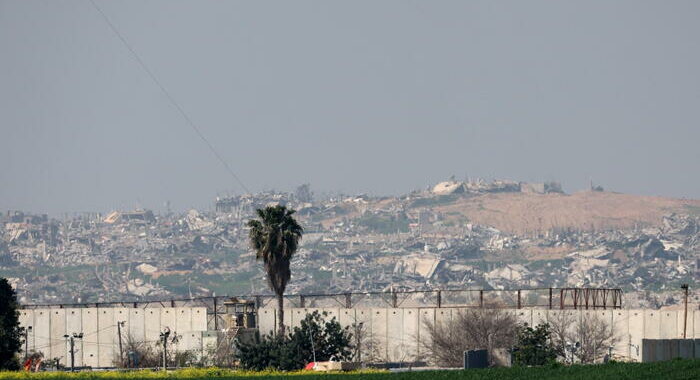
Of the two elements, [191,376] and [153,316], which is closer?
[191,376]

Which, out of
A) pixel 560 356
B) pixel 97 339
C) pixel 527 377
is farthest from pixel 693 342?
pixel 97 339

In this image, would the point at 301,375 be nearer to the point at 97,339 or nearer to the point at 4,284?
the point at 4,284

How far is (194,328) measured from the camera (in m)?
149

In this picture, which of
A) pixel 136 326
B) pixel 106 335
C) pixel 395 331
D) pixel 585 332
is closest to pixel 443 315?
pixel 395 331

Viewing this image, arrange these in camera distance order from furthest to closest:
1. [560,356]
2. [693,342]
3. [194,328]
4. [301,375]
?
1. [194,328]
2. [560,356]
3. [693,342]
4. [301,375]

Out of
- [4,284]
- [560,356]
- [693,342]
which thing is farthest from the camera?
[560,356]

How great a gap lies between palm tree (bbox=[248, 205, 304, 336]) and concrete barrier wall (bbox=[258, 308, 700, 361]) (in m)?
32.8

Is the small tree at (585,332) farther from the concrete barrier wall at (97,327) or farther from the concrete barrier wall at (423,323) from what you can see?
the concrete barrier wall at (97,327)

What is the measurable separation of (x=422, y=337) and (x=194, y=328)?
2102 centimetres

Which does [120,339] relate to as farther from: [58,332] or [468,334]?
[468,334]

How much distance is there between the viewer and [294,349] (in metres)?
102

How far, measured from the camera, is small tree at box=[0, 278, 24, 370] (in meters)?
86.5

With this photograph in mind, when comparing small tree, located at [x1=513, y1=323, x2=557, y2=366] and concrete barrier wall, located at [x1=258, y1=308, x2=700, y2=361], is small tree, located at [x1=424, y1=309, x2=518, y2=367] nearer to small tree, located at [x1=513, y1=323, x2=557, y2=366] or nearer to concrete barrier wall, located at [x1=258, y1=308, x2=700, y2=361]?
concrete barrier wall, located at [x1=258, y1=308, x2=700, y2=361]

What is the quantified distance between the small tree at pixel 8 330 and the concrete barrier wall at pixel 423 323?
2382 inches
